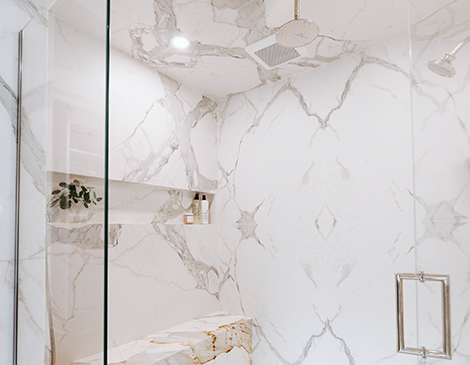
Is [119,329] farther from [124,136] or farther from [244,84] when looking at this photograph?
[244,84]

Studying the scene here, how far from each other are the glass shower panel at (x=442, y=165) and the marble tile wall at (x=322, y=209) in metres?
0.83

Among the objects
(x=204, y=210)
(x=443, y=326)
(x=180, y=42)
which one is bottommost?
(x=443, y=326)

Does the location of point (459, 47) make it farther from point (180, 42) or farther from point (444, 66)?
point (180, 42)

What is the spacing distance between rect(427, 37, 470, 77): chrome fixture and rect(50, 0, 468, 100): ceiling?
0.73 m

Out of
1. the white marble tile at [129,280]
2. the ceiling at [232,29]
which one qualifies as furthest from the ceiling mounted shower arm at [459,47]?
the white marble tile at [129,280]

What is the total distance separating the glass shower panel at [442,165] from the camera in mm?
747

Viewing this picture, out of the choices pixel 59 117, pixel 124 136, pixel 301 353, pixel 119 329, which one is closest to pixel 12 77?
pixel 59 117

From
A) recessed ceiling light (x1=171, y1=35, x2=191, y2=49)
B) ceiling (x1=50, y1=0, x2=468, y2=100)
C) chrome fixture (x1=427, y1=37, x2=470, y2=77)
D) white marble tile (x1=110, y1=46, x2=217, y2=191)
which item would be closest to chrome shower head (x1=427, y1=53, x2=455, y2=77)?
chrome fixture (x1=427, y1=37, x2=470, y2=77)

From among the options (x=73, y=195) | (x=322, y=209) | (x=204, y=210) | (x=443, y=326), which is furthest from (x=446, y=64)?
(x=204, y=210)

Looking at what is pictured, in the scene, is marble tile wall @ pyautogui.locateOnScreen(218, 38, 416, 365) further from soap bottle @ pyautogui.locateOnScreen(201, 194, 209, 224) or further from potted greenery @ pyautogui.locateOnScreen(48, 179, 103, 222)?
potted greenery @ pyautogui.locateOnScreen(48, 179, 103, 222)

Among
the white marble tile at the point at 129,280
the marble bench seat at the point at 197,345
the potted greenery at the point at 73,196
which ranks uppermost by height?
the potted greenery at the point at 73,196

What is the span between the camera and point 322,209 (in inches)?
74.0

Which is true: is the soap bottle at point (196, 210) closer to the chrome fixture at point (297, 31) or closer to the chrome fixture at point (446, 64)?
the chrome fixture at point (297, 31)

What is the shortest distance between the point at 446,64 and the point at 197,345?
149 centimetres
